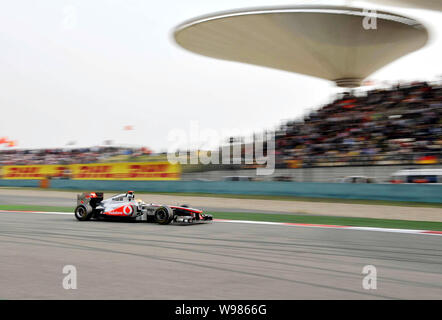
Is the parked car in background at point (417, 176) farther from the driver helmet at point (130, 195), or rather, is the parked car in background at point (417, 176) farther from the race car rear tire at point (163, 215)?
the driver helmet at point (130, 195)

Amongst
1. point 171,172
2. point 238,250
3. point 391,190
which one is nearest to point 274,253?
point 238,250

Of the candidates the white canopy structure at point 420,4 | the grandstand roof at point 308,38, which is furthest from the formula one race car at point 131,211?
the white canopy structure at point 420,4

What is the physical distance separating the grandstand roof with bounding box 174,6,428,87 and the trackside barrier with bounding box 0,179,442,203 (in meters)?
11.1

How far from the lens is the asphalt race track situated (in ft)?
15.6

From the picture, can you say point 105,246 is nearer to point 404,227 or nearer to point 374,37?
point 404,227

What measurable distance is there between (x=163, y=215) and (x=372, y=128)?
1346 cm

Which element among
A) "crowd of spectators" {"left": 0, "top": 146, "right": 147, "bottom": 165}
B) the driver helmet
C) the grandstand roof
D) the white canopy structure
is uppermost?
the white canopy structure

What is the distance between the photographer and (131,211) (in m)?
10.9

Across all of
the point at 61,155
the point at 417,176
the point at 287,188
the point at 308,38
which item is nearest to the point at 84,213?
the point at 287,188

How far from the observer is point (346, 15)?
92.7ft

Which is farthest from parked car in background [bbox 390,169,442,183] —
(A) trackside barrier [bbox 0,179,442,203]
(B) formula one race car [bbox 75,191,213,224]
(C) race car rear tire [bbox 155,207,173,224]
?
(C) race car rear tire [bbox 155,207,173,224]

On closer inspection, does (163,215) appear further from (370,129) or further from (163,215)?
(370,129)

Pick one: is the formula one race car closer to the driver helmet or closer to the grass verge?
the driver helmet

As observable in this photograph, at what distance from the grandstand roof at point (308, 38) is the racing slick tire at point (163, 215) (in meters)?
19.9
